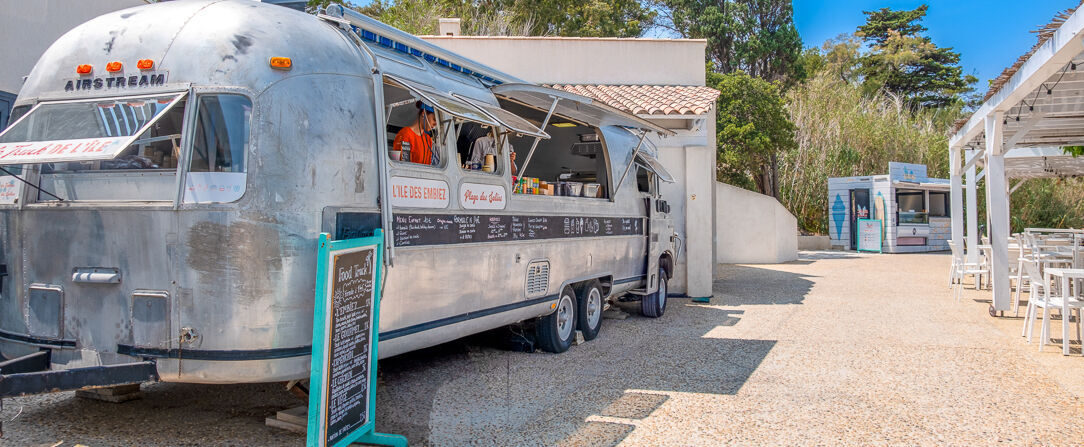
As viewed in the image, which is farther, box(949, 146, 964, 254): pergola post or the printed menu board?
the printed menu board

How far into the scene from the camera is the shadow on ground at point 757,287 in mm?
12156

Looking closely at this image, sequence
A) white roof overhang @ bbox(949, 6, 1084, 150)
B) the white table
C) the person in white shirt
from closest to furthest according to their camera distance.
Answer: the person in white shirt → the white table → white roof overhang @ bbox(949, 6, 1084, 150)

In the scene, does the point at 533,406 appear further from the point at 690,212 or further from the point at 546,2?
the point at 546,2

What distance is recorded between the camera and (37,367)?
422 centimetres

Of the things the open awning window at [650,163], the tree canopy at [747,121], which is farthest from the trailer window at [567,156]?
the tree canopy at [747,121]

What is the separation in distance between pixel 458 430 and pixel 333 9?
9.42 ft

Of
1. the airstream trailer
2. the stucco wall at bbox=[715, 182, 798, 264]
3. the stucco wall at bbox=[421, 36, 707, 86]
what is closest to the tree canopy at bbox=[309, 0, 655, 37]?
the stucco wall at bbox=[715, 182, 798, 264]

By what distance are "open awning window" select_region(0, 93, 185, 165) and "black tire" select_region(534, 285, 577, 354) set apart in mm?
4196

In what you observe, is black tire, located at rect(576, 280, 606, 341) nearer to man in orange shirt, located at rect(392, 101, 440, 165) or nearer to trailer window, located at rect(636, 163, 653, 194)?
trailer window, located at rect(636, 163, 653, 194)

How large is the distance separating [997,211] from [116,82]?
9535 millimetres

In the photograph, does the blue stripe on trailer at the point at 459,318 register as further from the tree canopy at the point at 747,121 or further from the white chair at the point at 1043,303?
the tree canopy at the point at 747,121

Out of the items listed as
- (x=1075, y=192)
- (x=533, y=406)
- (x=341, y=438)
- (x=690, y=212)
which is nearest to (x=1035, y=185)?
(x=1075, y=192)

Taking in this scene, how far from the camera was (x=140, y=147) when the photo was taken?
13.9ft

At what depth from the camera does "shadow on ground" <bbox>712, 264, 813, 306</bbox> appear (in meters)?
12.2
